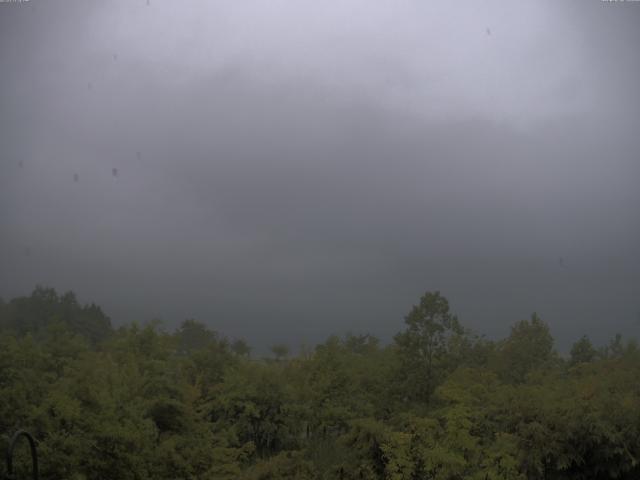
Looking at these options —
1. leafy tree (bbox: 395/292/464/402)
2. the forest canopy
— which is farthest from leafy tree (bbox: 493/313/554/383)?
leafy tree (bbox: 395/292/464/402)

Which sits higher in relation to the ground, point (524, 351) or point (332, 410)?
point (524, 351)

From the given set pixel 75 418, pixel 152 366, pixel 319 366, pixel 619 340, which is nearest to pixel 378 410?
pixel 319 366

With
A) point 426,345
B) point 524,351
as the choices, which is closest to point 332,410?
point 426,345

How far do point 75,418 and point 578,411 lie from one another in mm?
17265

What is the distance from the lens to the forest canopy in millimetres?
17438

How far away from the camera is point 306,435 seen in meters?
35.4

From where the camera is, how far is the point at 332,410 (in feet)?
108

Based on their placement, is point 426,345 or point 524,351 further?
point 524,351

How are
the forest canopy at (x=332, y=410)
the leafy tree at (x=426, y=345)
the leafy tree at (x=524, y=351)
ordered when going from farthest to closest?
the leafy tree at (x=524, y=351) < the leafy tree at (x=426, y=345) < the forest canopy at (x=332, y=410)

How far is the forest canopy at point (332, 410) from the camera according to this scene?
1744 cm

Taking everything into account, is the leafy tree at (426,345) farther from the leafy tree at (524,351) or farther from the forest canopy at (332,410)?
the leafy tree at (524,351)

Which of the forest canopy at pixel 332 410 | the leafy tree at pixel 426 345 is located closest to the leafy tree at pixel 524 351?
the forest canopy at pixel 332 410

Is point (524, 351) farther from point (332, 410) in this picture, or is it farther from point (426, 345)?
point (332, 410)

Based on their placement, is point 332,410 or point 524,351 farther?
point 524,351
